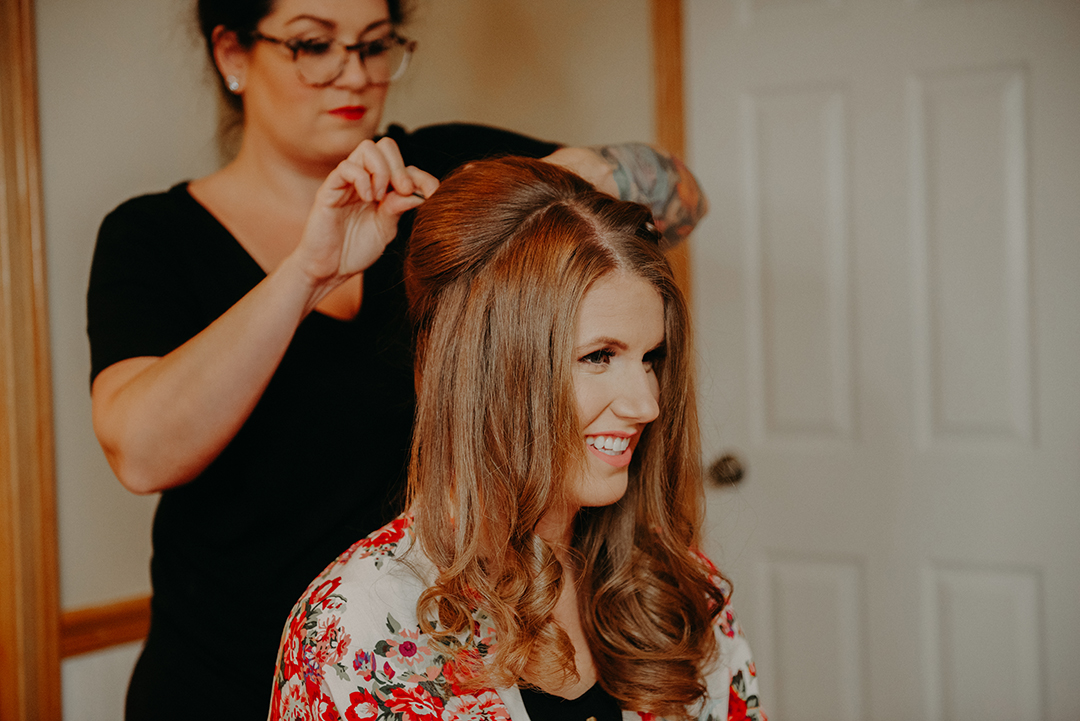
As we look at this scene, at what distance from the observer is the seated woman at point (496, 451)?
930mm

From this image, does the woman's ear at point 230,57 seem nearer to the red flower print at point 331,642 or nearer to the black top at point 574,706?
the red flower print at point 331,642

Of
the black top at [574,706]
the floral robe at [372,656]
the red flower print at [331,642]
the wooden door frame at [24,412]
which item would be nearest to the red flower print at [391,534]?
the floral robe at [372,656]

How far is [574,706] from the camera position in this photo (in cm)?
103

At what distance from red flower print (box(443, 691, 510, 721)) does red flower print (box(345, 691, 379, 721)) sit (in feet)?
0.25

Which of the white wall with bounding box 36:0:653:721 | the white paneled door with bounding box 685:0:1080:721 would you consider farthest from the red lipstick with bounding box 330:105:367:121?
the white paneled door with bounding box 685:0:1080:721

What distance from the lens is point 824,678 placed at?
225 cm

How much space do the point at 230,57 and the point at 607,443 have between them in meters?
0.72

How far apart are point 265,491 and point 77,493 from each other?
1.41ft

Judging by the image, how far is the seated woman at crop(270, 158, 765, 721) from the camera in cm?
93

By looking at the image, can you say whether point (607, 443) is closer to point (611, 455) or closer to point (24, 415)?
point (611, 455)

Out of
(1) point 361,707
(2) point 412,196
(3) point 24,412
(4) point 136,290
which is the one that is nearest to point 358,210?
(2) point 412,196

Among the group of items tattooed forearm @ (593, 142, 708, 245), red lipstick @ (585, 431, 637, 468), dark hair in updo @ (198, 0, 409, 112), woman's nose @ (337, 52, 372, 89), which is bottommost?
red lipstick @ (585, 431, 637, 468)

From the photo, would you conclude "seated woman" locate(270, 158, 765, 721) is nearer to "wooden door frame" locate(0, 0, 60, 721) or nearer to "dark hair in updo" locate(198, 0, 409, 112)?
"dark hair in updo" locate(198, 0, 409, 112)

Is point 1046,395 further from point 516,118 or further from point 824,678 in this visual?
point 516,118
